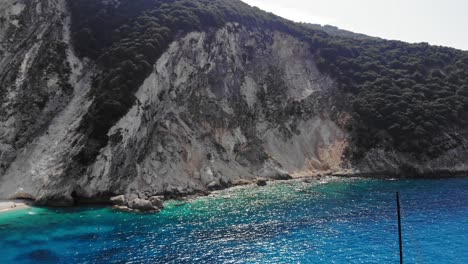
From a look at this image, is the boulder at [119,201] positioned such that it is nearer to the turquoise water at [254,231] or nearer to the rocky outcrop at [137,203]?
the rocky outcrop at [137,203]

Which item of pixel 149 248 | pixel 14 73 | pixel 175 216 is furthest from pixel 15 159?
pixel 149 248

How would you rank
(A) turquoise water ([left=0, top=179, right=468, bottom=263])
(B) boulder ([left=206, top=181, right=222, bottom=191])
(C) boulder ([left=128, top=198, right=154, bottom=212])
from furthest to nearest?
(B) boulder ([left=206, top=181, right=222, bottom=191]) → (C) boulder ([left=128, top=198, right=154, bottom=212]) → (A) turquoise water ([left=0, top=179, right=468, bottom=263])

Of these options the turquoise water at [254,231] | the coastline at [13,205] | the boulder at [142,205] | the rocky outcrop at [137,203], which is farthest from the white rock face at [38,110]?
the boulder at [142,205]

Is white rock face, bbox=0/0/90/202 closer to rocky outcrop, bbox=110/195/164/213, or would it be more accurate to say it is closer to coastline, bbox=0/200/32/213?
coastline, bbox=0/200/32/213

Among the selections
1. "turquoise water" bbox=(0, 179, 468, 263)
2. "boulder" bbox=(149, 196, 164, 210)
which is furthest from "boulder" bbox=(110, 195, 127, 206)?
"boulder" bbox=(149, 196, 164, 210)

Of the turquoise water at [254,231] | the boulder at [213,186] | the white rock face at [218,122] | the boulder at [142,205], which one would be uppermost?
the white rock face at [218,122]

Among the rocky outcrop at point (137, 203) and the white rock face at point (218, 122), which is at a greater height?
the white rock face at point (218, 122)
